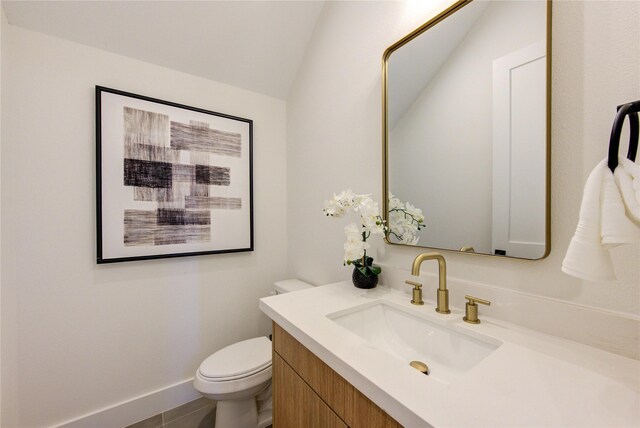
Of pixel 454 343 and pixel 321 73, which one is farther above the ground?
pixel 321 73

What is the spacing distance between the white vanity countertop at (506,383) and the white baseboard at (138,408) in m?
1.33

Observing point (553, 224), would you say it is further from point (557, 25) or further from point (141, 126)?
point (141, 126)

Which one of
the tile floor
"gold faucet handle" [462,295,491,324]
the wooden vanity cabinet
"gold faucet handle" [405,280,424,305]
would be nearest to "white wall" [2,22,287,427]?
the tile floor

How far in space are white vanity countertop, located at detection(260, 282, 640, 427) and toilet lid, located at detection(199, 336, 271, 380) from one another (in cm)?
71

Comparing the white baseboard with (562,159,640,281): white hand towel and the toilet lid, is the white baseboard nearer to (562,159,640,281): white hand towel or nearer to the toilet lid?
the toilet lid

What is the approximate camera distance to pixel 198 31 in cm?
147

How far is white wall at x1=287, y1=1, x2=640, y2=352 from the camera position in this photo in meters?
0.62

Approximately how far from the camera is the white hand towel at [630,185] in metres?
0.43

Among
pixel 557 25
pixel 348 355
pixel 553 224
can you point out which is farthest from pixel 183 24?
pixel 553 224

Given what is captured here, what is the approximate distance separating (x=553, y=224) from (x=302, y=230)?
1.34 m

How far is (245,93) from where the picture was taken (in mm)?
1824

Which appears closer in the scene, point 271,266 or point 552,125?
point 552,125

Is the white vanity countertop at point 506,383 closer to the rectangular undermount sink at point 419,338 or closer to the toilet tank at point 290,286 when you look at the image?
the rectangular undermount sink at point 419,338

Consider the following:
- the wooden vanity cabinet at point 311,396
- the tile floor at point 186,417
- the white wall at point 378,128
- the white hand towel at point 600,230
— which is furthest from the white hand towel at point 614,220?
the tile floor at point 186,417
